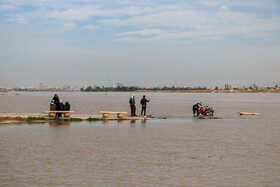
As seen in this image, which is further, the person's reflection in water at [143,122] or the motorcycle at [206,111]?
the motorcycle at [206,111]

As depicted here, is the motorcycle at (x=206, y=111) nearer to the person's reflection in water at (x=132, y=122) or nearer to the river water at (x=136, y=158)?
the person's reflection in water at (x=132, y=122)

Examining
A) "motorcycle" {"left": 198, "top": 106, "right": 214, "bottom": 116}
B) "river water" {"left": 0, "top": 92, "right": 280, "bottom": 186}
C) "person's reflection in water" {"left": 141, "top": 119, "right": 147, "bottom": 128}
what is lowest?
"river water" {"left": 0, "top": 92, "right": 280, "bottom": 186}

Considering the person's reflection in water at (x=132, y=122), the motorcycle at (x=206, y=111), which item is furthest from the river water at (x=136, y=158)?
the motorcycle at (x=206, y=111)

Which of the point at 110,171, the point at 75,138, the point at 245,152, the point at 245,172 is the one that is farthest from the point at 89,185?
the point at 75,138

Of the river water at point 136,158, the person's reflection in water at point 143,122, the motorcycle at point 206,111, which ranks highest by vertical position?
the motorcycle at point 206,111

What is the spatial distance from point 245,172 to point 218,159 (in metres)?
2.41

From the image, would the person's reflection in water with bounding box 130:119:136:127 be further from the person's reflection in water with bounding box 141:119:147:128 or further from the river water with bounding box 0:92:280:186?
the river water with bounding box 0:92:280:186

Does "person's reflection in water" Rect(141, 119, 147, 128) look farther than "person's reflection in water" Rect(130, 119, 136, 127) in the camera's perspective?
Yes

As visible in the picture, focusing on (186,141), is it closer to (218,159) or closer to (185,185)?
(218,159)

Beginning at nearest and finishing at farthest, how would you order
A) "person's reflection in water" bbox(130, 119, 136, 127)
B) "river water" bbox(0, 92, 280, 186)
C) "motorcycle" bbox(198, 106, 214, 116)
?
"river water" bbox(0, 92, 280, 186) < "person's reflection in water" bbox(130, 119, 136, 127) < "motorcycle" bbox(198, 106, 214, 116)

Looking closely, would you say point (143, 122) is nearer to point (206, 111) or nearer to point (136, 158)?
point (206, 111)

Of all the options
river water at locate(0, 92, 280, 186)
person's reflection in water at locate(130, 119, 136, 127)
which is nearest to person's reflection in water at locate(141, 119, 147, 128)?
person's reflection in water at locate(130, 119, 136, 127)

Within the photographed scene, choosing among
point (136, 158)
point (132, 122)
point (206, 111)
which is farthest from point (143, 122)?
point (136, 158)

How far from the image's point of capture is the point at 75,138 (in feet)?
70.8
